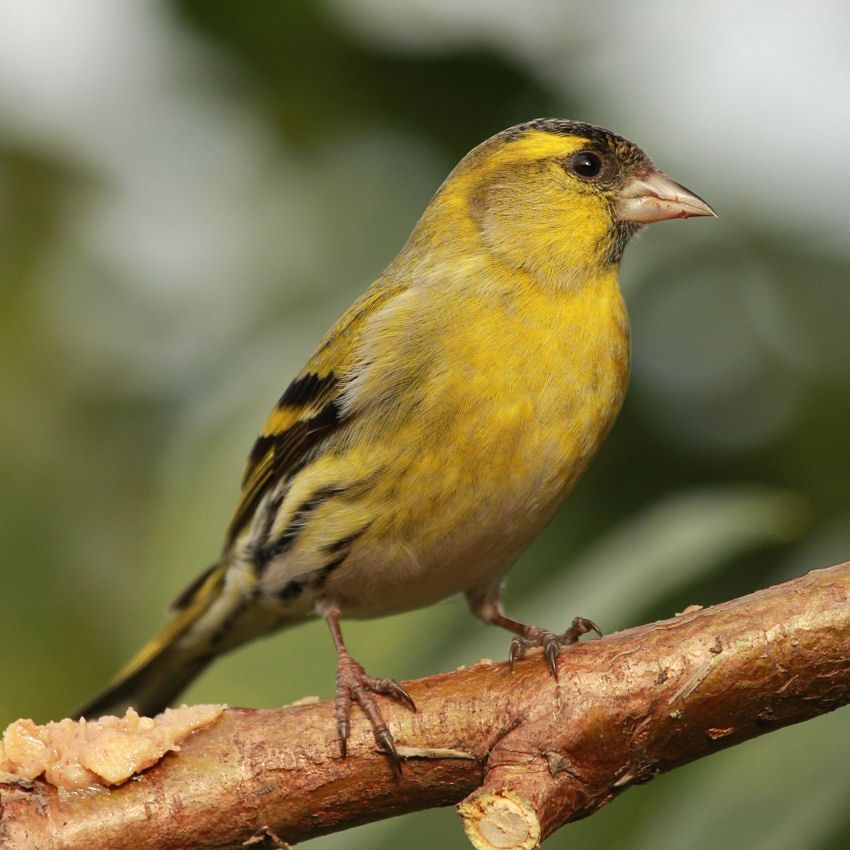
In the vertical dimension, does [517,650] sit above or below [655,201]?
below

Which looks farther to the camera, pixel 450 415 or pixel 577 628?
pixel 450 415

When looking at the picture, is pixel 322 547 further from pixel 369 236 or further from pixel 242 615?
pixel 369 236

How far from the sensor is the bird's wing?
3.06 m

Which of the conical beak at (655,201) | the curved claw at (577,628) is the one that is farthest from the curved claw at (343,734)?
the conical beak at (655,201)

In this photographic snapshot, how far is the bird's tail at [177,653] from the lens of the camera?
3320mm

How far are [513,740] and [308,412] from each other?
124 cm

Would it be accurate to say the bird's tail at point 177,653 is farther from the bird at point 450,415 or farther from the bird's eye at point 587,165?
the bird's eye at point 587,165

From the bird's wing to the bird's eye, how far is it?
50 centimetres

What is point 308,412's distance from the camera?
10.3 feet

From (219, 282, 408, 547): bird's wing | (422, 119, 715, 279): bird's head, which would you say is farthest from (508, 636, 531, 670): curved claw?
(422, 119, 715, 279): bird's head

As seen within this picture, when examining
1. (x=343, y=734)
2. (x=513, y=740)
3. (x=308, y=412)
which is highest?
(x=308, y=412)

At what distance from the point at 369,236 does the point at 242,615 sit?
4.20 ft

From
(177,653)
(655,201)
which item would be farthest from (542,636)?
(177,653)

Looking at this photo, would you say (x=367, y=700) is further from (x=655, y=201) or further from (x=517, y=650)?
(x=655, y=201)
